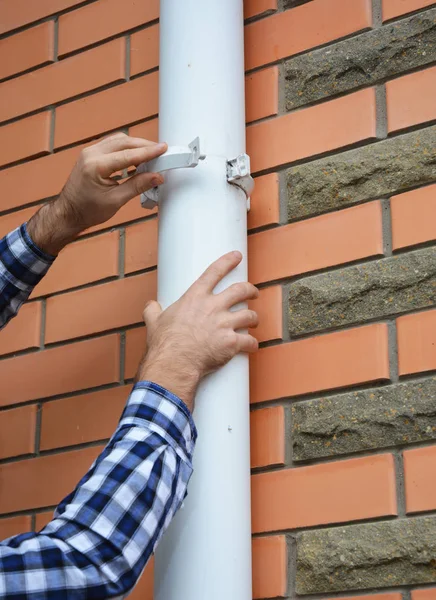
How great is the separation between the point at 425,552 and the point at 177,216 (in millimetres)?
639

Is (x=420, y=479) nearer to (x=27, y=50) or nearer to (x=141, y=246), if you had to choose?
(x=141, y=246)

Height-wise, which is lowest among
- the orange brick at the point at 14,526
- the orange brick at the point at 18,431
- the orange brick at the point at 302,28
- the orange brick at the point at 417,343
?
the orange brick at the point at 14,526

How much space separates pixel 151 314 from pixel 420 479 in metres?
0.48

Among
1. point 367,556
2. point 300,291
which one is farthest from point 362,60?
point 367,556

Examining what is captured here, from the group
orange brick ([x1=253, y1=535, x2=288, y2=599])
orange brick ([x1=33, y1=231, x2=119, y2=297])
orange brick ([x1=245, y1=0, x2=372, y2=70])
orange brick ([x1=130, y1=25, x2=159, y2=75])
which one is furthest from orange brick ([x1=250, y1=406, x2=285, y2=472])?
orange brick ([x1=130, y1=25, x2=159, y2=75])

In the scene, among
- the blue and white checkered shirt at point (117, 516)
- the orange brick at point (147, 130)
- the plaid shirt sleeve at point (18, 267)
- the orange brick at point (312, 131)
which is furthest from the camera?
the orange brick at point (147, 130)

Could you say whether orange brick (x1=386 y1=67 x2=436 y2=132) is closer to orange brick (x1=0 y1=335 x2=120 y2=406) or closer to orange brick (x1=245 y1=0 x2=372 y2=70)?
orange brick (x1=245 y1=0 x2=372 y2=70)

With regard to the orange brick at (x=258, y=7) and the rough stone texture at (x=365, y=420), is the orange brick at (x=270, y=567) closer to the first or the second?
the rough stone texture at (x=365, y=420)

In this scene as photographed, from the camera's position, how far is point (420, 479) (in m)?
1.54

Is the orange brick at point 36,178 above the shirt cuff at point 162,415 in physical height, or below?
above

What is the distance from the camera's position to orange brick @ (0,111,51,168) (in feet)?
7.13

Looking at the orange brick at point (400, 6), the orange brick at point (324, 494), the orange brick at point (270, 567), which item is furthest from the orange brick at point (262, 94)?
the orange brick at point (270, 567)

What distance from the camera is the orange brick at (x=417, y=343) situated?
1594mm

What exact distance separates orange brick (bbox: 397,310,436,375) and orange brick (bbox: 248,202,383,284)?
0.14 meters
